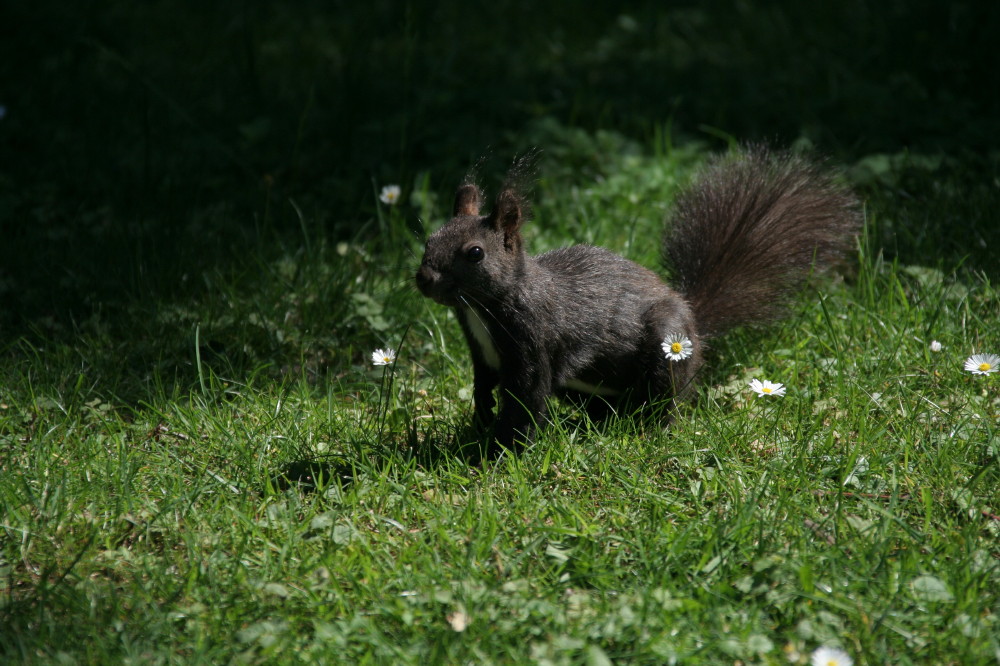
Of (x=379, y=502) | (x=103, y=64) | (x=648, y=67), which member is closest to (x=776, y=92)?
(x=648, y=67)

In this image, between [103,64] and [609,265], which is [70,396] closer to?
[609,265]

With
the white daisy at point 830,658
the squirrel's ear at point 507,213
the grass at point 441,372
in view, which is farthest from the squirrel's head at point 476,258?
the white daisy at point 830,658

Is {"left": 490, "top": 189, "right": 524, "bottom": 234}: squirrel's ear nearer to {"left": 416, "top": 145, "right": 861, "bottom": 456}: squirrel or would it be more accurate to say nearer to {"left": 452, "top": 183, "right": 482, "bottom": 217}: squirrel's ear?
{"left": 416, "top": 145, "right": 861, "bottom": 456}: squirrel

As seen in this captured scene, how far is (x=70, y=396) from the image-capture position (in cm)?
299

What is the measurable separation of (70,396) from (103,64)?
123 inches

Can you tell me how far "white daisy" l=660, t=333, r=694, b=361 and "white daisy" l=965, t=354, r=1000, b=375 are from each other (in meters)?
0.80

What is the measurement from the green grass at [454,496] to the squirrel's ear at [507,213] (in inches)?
23.7

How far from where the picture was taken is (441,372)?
316cm

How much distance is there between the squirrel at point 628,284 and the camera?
259 centimetres

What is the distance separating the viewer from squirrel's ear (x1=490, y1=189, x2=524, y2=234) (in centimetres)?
258

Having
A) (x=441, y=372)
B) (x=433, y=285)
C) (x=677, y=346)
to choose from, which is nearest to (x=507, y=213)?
(x=433, y=285)

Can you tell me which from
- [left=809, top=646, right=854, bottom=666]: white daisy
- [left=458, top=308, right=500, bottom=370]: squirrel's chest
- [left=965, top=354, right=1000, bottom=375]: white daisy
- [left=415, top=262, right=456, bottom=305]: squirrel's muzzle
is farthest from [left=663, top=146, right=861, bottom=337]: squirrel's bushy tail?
[left=809, top=646, right=854, bottom=666]: white daisy

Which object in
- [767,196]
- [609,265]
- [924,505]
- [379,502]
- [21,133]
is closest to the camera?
[924,505]

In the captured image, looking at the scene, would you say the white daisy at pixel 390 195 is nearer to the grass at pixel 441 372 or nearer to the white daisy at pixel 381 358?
the grass at pixel 441 372
